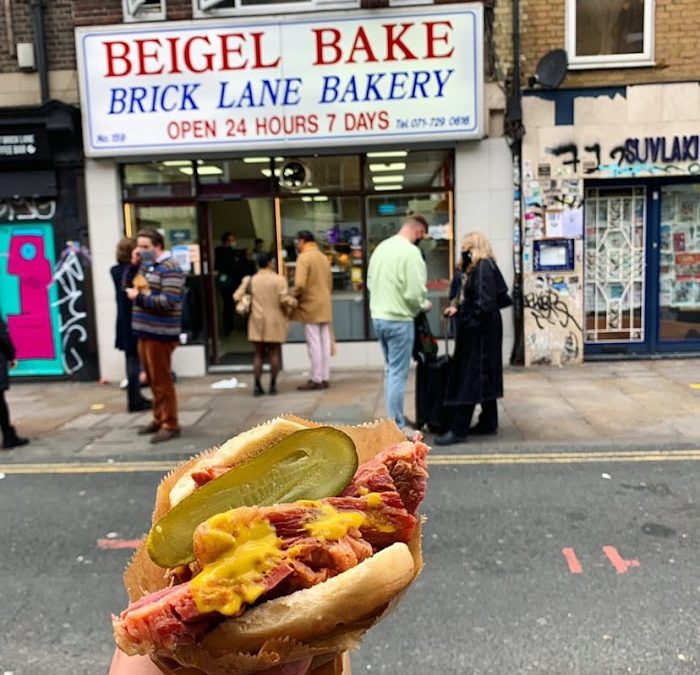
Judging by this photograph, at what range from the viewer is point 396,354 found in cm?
658

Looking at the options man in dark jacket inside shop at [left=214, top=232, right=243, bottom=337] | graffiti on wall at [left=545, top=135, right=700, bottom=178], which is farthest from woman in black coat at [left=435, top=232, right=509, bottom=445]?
man in dark jacket inside shop at [left=214, top=232, right=243, bottom=337]

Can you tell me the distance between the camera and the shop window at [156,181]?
10.6 m

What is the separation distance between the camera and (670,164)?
10039mm

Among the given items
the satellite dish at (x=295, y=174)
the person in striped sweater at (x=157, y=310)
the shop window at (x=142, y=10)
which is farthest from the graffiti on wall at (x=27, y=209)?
the person in striped sweater at (x=157, y=310)

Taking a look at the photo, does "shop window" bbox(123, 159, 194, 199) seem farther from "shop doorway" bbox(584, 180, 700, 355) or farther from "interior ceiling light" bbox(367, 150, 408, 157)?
"shop doorway" bbox(584, 180, 700, 355)

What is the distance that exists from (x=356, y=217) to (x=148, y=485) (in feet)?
19.5

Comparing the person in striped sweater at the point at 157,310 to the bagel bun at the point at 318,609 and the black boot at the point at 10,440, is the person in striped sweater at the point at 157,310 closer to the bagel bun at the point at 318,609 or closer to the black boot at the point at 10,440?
the black boot at the point at 10,440

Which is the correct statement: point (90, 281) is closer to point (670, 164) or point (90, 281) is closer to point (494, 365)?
point (494, 365)

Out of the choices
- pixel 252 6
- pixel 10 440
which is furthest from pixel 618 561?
pixel 252 6

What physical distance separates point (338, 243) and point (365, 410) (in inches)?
136

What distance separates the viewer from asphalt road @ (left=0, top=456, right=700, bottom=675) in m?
3.16

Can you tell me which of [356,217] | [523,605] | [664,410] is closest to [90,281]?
[356,217]

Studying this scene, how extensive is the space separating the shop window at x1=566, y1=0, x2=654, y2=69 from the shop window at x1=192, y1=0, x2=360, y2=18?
3298 mm

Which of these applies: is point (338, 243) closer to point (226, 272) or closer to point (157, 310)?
point (226, 272)
